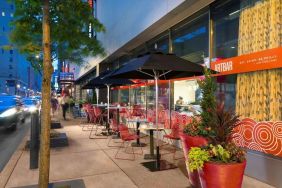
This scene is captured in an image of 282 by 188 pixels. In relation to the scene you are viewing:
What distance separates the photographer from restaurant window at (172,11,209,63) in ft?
28.2

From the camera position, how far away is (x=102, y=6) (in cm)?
2067

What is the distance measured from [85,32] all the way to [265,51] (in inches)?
188

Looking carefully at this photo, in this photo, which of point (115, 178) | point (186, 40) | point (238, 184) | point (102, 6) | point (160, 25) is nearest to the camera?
point (238, 184)

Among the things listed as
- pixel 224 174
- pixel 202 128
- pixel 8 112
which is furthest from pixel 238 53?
pixel 8 112

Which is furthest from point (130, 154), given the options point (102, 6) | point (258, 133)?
point (102, 6)

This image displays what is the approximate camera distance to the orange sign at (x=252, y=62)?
549cm

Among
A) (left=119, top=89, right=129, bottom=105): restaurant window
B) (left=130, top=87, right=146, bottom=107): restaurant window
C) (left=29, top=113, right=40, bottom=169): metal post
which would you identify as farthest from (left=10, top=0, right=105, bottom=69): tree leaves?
(left=119, top=89, right=129, bottom=105): restaurant window

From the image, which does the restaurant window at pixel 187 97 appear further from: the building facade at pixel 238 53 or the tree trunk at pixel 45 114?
the tree trunk at pixel 45 114

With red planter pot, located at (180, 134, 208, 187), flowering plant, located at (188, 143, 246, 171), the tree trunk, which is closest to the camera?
the tree trunk

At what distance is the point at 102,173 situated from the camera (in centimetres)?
598

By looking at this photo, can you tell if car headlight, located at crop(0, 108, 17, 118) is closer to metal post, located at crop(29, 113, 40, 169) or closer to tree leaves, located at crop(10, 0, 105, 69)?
tree leaves, located at crop(10, 0, 105, 69)

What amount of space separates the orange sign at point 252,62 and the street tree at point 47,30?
3.29 m

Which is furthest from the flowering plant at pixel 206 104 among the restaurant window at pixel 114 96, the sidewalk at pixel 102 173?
the restaurant window at pixel 114 96

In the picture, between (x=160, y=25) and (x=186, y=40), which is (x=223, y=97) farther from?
(x=160, y=25)
